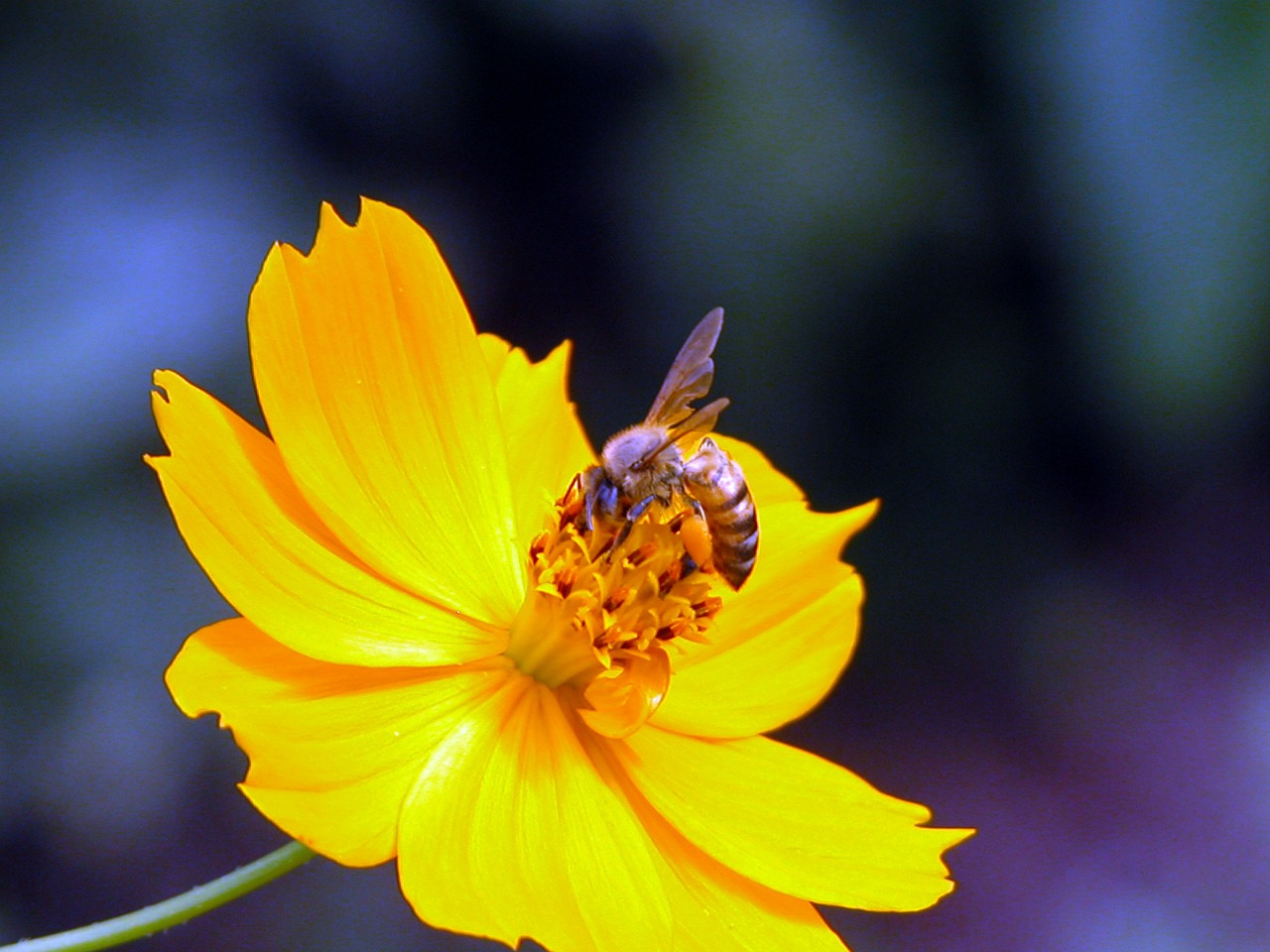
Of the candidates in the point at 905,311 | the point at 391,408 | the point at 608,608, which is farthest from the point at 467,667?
the point at 905,311

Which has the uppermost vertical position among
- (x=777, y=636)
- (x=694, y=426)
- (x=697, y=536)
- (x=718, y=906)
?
(x=694, y=426)

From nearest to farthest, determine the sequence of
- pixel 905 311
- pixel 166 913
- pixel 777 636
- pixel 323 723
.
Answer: pixel 166 913, pixel 323 723, pixel 777 636, pixel 905 311

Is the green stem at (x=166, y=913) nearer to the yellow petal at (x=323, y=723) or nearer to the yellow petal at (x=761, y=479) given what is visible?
the yellow petal at (x=323, y=723)

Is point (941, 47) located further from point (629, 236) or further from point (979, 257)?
point (629, 236)

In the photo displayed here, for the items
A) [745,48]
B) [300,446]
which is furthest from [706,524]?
[745,48]

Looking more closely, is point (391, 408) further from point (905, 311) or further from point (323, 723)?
point (905, 311)

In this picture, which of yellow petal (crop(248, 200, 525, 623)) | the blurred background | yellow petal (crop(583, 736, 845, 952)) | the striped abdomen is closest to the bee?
the striped abdomen

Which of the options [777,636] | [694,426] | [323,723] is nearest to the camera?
[323,723]
